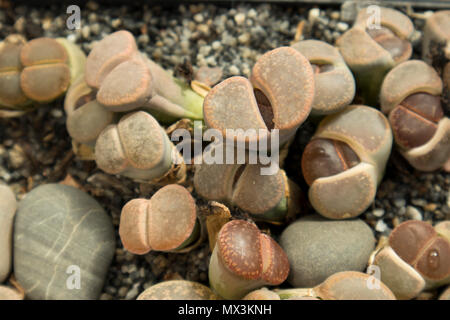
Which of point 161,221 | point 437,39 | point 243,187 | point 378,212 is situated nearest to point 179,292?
point 161,221

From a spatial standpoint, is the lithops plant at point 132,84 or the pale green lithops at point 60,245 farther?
the pale green lithops at point 60,245

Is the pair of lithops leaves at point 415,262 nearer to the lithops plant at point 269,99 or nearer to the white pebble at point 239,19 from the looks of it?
the lithops plant at point 269,99

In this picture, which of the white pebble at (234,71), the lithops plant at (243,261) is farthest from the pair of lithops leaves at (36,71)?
the lithops plant at (243,261)

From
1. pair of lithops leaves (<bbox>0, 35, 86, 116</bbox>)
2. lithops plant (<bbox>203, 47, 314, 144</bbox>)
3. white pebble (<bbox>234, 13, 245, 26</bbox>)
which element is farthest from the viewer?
white pebble (<bbox>234, 13, 245, 26</bbox>)

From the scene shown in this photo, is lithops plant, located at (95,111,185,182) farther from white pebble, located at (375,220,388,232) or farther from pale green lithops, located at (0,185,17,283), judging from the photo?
white pebble, located at (375,220,388,232)

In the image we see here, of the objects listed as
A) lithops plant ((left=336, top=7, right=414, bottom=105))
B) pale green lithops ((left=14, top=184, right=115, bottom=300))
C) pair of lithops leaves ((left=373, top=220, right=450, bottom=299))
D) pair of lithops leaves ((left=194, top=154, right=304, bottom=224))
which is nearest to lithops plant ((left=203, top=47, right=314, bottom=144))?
pair of lithops leaves ((left=194, top=154, right=304, bottom=224))

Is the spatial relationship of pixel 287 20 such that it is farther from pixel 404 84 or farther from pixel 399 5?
pixel 404 84

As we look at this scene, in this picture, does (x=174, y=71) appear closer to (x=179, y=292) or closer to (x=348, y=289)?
(x=179, y=292)
